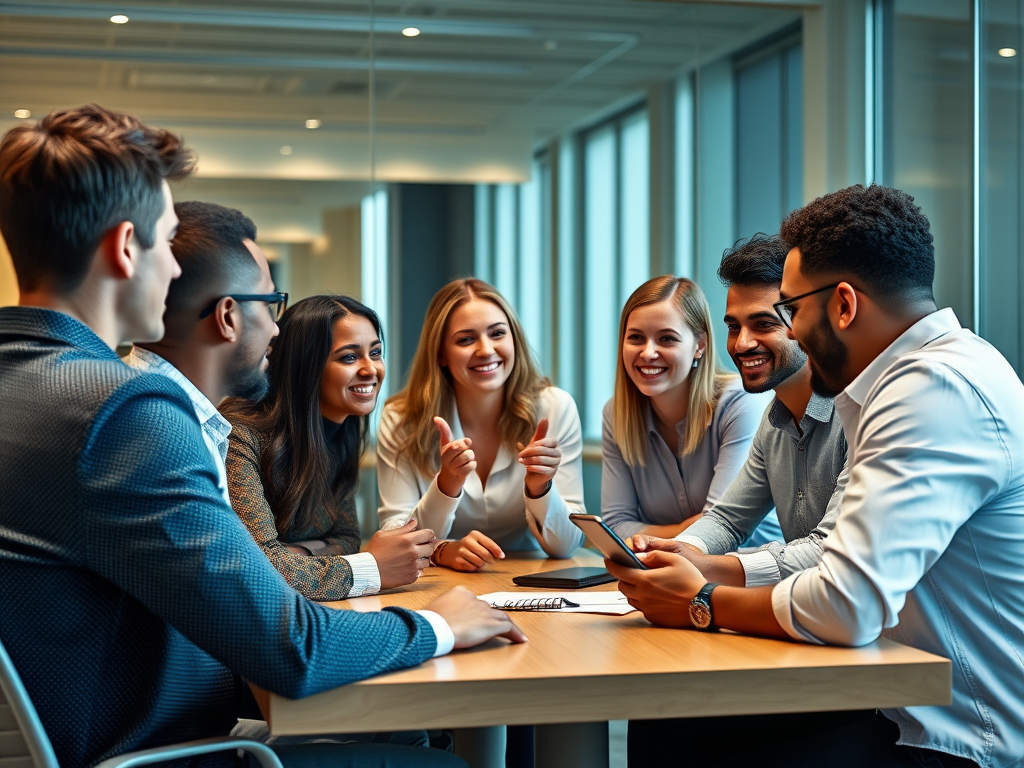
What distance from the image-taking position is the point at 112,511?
1.23 meters

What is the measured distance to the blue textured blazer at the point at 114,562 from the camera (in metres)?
1.23

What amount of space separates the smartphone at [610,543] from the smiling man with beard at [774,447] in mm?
287

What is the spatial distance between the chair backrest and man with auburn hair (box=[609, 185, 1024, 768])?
0.89m

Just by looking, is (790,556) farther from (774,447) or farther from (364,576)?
(364,576)

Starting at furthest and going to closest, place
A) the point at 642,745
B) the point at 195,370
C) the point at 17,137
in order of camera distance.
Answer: the point at 642,745 → the point at 195,370 → the point at 17,137

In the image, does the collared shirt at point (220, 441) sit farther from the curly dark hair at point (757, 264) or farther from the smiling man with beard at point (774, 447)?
the curly dark hair at point (757, 264)

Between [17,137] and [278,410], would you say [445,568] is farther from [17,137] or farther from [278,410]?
[17,137]

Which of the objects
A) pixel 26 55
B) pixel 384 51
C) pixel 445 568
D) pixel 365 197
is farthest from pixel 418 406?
pixel 26 55

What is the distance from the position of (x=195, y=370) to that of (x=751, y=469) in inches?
53.7

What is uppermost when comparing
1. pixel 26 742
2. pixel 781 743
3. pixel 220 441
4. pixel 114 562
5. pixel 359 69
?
pixel 359 69

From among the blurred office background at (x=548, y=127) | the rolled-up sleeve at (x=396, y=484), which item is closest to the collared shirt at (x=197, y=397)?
the rolled-up sleeve at (x=396, y=484)

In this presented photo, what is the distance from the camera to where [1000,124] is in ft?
13.5

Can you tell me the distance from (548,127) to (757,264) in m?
2.82

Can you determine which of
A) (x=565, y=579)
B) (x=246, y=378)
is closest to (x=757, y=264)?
(x=565, y=579)
